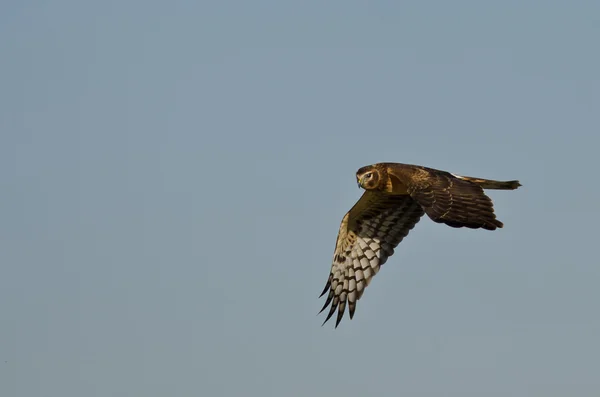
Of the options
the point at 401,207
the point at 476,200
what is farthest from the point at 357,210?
the point at 476,200

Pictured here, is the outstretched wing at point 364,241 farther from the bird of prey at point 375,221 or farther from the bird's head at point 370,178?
the bird's head at point 370,178

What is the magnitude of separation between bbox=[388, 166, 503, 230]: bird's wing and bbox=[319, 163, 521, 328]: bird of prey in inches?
0.8

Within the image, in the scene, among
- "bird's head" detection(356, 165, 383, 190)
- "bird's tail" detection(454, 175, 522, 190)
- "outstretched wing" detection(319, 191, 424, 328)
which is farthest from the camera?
"outstretched wing" detection(319, 191, 424, 328)

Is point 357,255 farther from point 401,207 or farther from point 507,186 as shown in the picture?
point 507,186

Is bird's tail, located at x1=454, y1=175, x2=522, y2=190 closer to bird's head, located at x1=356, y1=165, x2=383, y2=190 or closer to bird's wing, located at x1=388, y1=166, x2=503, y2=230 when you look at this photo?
bird's wing, located at x1=388, y1=166, x2=503, y2=230

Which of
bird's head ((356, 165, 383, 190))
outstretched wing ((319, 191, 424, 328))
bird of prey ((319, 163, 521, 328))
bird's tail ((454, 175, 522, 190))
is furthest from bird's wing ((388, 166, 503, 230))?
outstretched wing ((319, 191, 424, 328))

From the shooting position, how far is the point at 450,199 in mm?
15773

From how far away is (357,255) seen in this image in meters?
19.2

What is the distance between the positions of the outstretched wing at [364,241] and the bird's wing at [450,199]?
1.82m

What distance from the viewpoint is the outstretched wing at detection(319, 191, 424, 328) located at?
18.8m

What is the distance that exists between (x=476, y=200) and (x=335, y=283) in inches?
163

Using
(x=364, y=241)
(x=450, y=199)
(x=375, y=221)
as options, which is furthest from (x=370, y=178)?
(x=450, y=199)

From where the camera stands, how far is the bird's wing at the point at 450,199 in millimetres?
15258

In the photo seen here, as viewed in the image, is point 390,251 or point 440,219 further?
point 390,251
